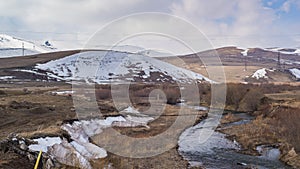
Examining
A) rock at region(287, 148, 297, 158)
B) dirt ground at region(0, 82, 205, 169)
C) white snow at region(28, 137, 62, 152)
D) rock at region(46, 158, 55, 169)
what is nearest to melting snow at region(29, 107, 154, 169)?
white snow at region(28, 137, 62, 152)

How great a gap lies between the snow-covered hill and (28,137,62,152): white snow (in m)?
73.1

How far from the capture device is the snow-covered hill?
97938 mm

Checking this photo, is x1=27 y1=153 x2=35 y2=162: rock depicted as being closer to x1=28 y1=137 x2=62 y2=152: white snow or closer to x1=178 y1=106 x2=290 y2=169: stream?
x1=28 y1=137 x2=62 y2=152: white snow

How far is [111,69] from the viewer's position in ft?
358

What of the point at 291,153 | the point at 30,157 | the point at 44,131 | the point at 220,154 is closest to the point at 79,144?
the point at 44,131

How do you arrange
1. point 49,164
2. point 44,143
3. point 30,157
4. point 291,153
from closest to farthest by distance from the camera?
point 49,164 → point 30,157 → point 44,143 → point 291,153

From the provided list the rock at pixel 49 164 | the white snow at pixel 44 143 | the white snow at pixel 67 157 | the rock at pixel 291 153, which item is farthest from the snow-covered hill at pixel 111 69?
the rock at pixel 49 164

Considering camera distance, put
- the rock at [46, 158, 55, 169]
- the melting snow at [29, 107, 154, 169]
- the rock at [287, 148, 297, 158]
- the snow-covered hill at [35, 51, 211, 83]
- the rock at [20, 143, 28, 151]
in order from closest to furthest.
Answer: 1. the rock at [46, 158, 55, 169]
2. the rock at [20, 143, 28, 151]
3. the melting snow at [29, 107, 154, 169]
4. the rock at [287, 148, 297, 158]
5. the snow-covered hill at [35, 51, 211, 83]

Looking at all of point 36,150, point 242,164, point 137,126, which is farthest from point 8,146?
point 137,126

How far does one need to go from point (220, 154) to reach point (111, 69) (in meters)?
89.4

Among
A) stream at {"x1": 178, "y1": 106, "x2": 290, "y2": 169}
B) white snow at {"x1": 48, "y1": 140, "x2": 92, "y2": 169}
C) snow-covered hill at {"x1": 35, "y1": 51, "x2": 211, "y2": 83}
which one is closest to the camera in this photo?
white snow at {"x1": 48, "y1": 140, "x2": 92, "y2": 169}

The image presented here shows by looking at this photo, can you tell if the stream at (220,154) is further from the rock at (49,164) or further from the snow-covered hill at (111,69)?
the snow-covered hill at (111,69)

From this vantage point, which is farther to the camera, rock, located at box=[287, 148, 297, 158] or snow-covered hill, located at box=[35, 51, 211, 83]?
snow-covered hill, located at box=[35, 51, 211, 83]

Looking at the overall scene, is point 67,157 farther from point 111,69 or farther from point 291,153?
point 111,69
